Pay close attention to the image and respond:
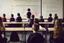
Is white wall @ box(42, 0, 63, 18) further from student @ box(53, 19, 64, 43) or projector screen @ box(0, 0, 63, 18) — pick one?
student @ box(53, 19, 64, 43)

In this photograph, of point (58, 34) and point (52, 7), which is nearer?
point (58, 34)

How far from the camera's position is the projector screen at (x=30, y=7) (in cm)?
1132

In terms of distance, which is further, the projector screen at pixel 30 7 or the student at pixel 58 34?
the projector screen at pixel 30 7

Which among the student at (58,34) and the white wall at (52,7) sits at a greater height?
the white wall at (52,7)

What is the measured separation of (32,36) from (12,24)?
11.3 feet

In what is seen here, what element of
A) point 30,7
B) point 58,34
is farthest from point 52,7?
point 58,34

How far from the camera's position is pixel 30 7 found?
1144 centimetres

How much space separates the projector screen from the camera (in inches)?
446

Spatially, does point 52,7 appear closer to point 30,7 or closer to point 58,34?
point 30,7

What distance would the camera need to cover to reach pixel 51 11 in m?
11.5

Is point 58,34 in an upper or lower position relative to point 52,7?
lower

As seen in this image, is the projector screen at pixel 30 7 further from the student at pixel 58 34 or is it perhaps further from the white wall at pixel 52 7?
the student at pixel 58 34

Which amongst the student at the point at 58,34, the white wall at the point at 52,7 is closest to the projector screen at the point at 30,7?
the white wall at the point at 52,7

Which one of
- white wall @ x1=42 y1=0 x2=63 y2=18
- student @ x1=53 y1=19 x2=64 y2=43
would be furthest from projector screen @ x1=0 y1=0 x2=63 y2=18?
student @ x1=53 y1=19 x2=64 y2=43
